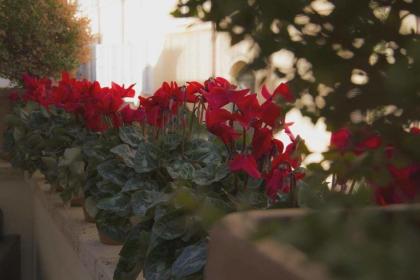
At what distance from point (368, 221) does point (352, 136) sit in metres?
0.08

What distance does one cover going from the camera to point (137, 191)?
3.99 ft

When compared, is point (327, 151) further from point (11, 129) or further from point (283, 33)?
point (11, 129)

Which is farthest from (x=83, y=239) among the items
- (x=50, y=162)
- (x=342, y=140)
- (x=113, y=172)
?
(x=342, y=140)

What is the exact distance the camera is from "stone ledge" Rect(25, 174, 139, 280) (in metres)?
1.33

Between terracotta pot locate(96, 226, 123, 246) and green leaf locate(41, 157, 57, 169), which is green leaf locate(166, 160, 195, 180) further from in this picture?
green leaf locate(41, 157, 57, 169)

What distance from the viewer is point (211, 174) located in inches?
41.3

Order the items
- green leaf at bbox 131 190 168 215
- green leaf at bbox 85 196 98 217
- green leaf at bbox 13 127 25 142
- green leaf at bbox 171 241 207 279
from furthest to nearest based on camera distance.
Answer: green leaf at bbox 13 127 25 142
green leaf at bbox 85 196 98 217
green leaf at bbox 131 190 168 215
green leaf at bbox 171 241 207 279

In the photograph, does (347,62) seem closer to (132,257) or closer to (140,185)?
(132,257)

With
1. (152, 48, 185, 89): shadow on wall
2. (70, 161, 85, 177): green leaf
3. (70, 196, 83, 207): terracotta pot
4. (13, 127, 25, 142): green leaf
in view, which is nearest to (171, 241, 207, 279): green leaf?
(70, 161, 85, 177): green leaf

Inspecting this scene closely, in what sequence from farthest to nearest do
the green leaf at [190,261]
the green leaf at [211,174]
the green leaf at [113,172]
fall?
1. the green leaf at [113,172]
2. the green leaf at [211,174]
3. the green leaf at [190,261]

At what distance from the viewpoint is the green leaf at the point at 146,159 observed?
1246 mm

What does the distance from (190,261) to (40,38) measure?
10.3ft

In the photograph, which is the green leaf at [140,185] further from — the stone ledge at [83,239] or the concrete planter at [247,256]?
the concrete planter at [247,256]

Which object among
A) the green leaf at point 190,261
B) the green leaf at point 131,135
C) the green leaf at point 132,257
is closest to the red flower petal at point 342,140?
the green leaf at point 190,261
